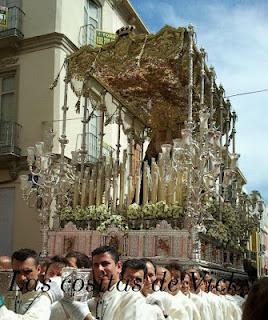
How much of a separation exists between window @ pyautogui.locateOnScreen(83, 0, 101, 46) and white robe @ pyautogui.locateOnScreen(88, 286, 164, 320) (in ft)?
52.0

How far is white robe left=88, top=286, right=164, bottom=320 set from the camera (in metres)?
4.16

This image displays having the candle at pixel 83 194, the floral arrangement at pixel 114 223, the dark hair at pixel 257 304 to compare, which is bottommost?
the dark hair at pixel 257 304

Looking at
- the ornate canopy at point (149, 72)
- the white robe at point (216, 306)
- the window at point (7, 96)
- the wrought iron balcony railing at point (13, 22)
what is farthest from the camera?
the window at point (7, 96)

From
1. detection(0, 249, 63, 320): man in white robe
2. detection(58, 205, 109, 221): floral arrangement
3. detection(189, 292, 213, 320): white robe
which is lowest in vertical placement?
detection(189, 292, 213, 320): white robe

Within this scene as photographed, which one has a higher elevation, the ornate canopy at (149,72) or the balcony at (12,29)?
the balcony at (12,29)

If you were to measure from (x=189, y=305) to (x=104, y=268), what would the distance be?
2.97 meters

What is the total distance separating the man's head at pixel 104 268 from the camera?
13.7ft

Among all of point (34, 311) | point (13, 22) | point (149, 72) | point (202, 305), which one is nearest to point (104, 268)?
point (34, 311)

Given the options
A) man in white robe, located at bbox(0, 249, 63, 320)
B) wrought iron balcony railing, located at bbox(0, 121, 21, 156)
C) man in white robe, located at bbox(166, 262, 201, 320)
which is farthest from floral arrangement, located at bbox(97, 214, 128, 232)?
man in white robe, located at bbox(0, 249, 63, 320)

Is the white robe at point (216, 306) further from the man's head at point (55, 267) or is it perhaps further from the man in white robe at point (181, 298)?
the man's head at point (55, 267)

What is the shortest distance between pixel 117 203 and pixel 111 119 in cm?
419

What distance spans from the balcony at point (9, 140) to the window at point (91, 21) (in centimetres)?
387

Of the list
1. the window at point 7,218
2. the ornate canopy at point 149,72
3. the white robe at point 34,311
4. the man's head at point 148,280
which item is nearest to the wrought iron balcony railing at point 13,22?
the ornate canopy at point 149,72

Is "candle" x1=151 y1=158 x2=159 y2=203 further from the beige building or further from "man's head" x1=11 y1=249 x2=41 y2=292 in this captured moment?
"man's head" x1=11 y1=249 x2=41 y2=292
